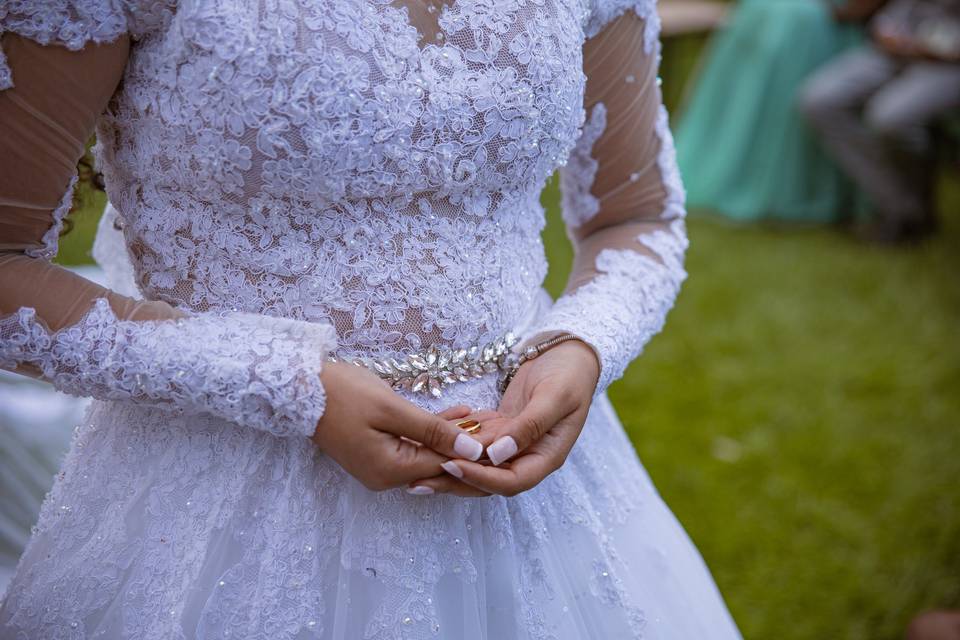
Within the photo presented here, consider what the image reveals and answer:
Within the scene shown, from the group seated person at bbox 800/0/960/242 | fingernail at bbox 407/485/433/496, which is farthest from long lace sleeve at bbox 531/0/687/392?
seated person at bbox 800/0/960/242

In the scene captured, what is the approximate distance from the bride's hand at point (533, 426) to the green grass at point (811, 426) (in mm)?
711

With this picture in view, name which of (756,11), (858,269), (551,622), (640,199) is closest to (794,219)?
(858,269)

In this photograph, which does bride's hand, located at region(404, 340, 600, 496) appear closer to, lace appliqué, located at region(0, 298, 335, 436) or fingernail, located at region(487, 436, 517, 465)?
fingernail, located at region(487, 436, 517, 465)

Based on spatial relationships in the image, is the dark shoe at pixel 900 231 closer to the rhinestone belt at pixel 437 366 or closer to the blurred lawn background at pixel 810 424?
the blurred lawn background at pixel 810 424

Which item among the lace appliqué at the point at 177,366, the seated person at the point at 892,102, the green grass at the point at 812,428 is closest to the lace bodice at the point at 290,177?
the lace appliqué at the point at 177,366

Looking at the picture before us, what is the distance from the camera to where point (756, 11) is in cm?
640

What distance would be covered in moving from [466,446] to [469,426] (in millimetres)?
57

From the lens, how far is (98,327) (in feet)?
3.60

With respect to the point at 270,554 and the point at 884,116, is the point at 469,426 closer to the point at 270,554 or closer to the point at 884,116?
the point at 270,554

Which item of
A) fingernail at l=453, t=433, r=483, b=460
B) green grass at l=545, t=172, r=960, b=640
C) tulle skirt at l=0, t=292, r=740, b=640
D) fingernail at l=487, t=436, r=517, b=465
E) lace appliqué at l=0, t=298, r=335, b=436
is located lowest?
green grass at l=545, t=172, r=960, b=640

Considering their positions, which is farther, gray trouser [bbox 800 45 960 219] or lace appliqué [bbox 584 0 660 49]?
gray trouser [bbox 800 45 960 219]

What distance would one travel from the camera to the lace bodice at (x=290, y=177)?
106 cm

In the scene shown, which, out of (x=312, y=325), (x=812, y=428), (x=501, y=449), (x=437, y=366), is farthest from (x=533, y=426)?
(x=812, y=428)

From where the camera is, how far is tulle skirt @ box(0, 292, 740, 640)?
116 centimetres
